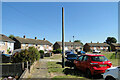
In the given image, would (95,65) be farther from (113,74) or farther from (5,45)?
(5,45)

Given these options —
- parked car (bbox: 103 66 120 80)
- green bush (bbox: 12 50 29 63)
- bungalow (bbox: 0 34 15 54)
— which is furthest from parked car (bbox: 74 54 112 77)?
bungalow (bbox: 0 34 15 54)

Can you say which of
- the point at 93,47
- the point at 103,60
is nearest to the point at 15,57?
the point at 103,60

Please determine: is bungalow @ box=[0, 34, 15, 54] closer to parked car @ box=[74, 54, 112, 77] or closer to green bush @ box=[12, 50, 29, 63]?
green bush @ box=[12, 50, 29, 63]

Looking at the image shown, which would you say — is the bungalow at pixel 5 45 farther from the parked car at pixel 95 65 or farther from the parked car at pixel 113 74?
the parked car at pixel 113 74

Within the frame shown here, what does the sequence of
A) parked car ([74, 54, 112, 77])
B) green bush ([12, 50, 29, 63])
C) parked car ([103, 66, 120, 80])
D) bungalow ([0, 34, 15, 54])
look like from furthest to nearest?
1. bungalow ([0, 34, 15, 54])
2. green bush ([12, 50, 29, 63])
3. parked car ([74, 54, 112, 77])
4. parked car ([103, 66, 120, 80])

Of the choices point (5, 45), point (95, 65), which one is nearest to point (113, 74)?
point (95, 65)

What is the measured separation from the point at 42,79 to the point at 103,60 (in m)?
3.89

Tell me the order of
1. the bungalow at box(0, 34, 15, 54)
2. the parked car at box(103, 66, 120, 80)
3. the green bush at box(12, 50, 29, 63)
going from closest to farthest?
1. the parked car at box(103, 66, 120, 80)
2. the green bush at box(12, 50, 29, 63)
3. the bungalow at box(0, 34, 15, 54)

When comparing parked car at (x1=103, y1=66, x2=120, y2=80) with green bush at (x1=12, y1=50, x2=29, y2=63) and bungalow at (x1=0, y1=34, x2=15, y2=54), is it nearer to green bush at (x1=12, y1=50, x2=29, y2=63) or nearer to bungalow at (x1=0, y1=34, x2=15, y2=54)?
green bush at (x1=12, y1=50, x2=29, y2=63)

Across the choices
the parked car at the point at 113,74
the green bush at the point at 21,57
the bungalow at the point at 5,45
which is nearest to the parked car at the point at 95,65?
the parked car at the point at 113,74

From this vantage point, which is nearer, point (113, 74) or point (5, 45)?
point (113, 74)

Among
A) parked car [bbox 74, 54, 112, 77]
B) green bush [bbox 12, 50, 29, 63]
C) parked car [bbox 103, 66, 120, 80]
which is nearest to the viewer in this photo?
parked car [bbox 103, 66, 120, 80]

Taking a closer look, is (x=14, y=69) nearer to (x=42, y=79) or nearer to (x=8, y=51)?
(x=42, y=79)

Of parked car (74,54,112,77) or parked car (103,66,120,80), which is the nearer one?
parked car (103,66,120,80)
